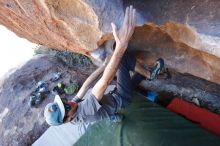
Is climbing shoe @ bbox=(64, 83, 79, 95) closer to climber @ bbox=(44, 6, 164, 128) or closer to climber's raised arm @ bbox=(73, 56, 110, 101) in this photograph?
climber @ bbox=(44, 6, 164, 128)

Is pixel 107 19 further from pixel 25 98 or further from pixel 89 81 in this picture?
pixel 25 98

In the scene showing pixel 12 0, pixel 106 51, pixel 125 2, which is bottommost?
pixel 106 51

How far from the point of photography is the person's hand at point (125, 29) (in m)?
2.13

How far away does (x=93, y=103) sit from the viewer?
98.8 inches

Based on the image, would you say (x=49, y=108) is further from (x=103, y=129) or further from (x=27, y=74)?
(x=27, y=74)

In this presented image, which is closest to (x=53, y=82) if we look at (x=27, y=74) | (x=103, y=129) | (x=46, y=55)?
(x=27, y=74)

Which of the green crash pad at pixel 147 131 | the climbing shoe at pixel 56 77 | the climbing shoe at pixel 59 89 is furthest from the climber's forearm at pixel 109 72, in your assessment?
the climbing shoe at pixel 56 77

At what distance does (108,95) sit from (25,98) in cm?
336

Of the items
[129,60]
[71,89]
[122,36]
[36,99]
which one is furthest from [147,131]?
[36,99]

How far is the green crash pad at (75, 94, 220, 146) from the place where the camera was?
10.4ft

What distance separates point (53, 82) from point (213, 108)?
3289 mm

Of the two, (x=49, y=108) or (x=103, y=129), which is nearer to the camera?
(x=49, y=108)

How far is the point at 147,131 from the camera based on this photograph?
329cm

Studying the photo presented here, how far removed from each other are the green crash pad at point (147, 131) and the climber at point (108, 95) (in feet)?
0.75
